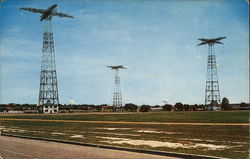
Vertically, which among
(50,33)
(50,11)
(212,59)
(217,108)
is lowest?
(217,108)

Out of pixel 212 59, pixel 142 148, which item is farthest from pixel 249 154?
pixel 212 59

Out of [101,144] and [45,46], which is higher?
[45,46]

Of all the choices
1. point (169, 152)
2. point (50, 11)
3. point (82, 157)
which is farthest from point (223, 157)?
point (50, 11)

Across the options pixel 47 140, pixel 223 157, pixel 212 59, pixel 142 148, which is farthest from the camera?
pixel 212 59

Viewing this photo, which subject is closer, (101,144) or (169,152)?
(169,152)

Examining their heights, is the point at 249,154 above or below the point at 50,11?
below

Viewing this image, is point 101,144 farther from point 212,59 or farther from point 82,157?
point 212,59

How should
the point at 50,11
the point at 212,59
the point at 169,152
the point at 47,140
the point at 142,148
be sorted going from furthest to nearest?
the point at 212,59, the point at 50,11, the point at 47,140, the point at 142,148, the point at 169,152

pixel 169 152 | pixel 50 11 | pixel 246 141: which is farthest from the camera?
pixel 50 11

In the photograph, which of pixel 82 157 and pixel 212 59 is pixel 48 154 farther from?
pixel 212 59
